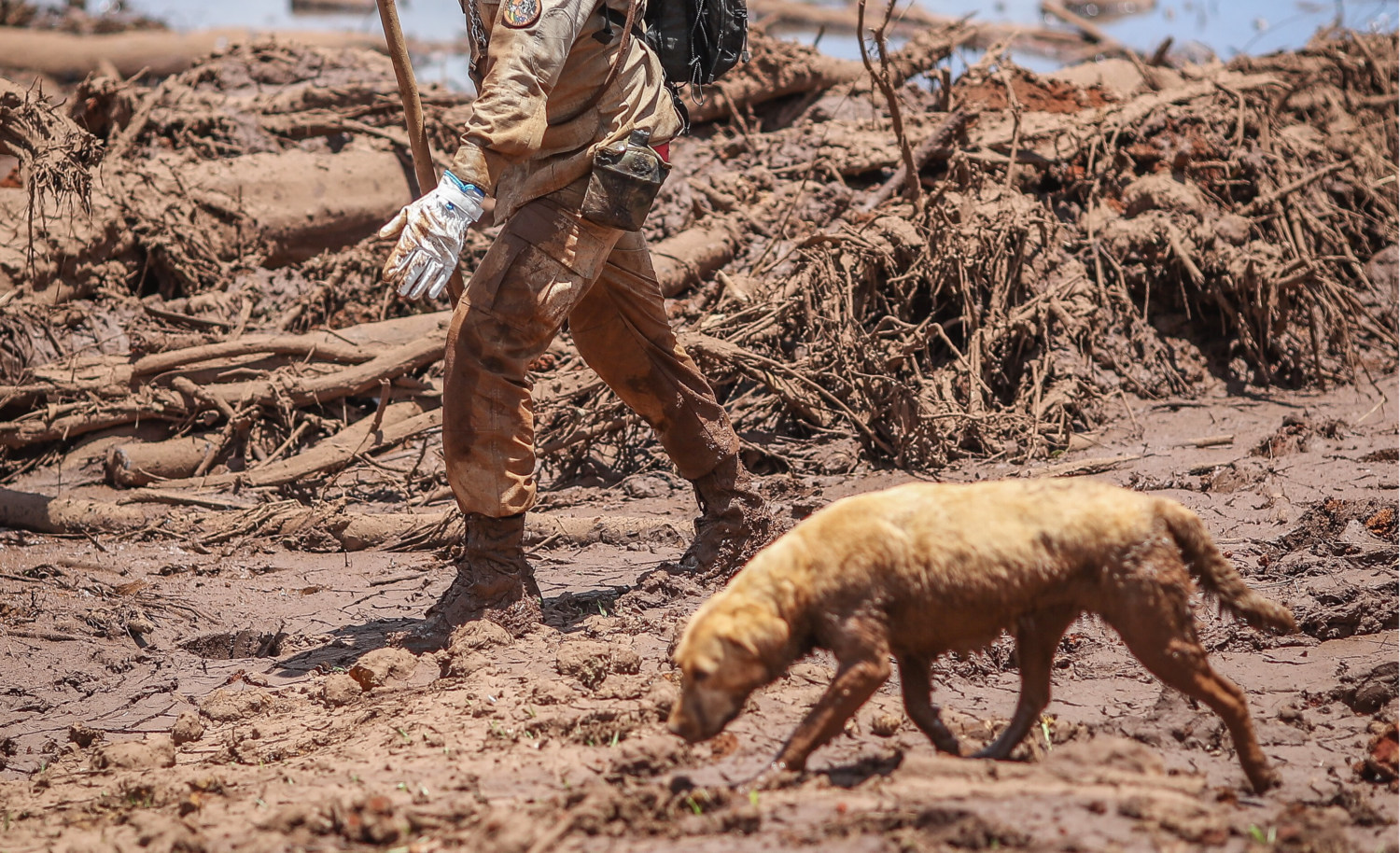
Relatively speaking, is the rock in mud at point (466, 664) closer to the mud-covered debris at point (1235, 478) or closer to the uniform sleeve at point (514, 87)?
the uniform sleeve at point (514, 87)

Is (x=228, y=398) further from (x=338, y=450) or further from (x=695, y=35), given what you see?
(x=695, y=35)

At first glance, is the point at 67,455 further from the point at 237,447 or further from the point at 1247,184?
the point at 1247,184

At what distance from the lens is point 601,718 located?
292 cm

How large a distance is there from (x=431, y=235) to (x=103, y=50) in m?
11.0

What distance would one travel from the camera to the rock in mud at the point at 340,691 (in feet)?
11.1

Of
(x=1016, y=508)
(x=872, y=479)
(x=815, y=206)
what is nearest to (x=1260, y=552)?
(x=872, y=479)

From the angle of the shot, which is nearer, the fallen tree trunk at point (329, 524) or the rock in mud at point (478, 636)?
the rock in mud at point (478, 636)

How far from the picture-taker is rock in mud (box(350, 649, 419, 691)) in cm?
345

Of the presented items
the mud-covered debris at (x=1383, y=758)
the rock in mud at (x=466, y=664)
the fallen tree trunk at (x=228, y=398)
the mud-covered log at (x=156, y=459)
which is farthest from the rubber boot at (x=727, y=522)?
the mud-covered log at (x=156, y=459)

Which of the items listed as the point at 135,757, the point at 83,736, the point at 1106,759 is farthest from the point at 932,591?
the point at 83,736

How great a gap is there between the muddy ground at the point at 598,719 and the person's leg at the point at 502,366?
30 centimetres

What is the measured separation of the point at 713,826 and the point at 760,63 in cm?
704

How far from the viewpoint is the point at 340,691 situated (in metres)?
3.41

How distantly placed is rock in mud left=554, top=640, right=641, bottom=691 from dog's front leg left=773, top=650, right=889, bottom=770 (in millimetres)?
967
